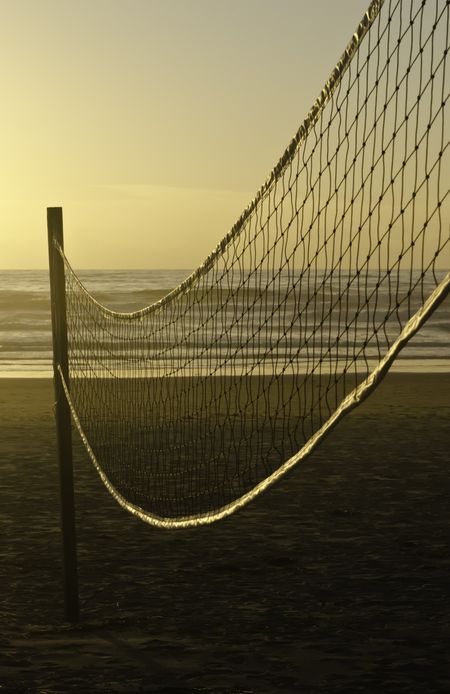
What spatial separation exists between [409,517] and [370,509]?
0.43 m

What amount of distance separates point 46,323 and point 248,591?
3837cm

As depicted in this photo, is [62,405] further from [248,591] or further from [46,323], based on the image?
[46,323]

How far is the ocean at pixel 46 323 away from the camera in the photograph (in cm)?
2717

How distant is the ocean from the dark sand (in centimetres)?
1431

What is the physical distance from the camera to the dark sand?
5.58 meters

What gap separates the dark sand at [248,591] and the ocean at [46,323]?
1431cm

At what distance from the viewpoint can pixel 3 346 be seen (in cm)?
3394

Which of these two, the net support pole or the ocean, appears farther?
the ocean

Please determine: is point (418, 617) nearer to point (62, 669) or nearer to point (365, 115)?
point (62, 669)

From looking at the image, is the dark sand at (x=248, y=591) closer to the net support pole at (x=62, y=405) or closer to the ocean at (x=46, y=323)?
the net support pole at (x=62, y=405)

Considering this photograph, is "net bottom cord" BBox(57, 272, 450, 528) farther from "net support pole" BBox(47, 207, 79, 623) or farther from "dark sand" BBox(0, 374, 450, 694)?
"dark sand" BBox(0, 374, 450, 694)

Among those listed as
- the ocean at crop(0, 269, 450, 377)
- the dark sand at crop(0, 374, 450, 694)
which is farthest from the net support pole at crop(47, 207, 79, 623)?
the ocean at crop(0, 269, 450, 377)

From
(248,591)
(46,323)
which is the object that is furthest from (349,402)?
(46,323)

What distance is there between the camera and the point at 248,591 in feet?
23.2
